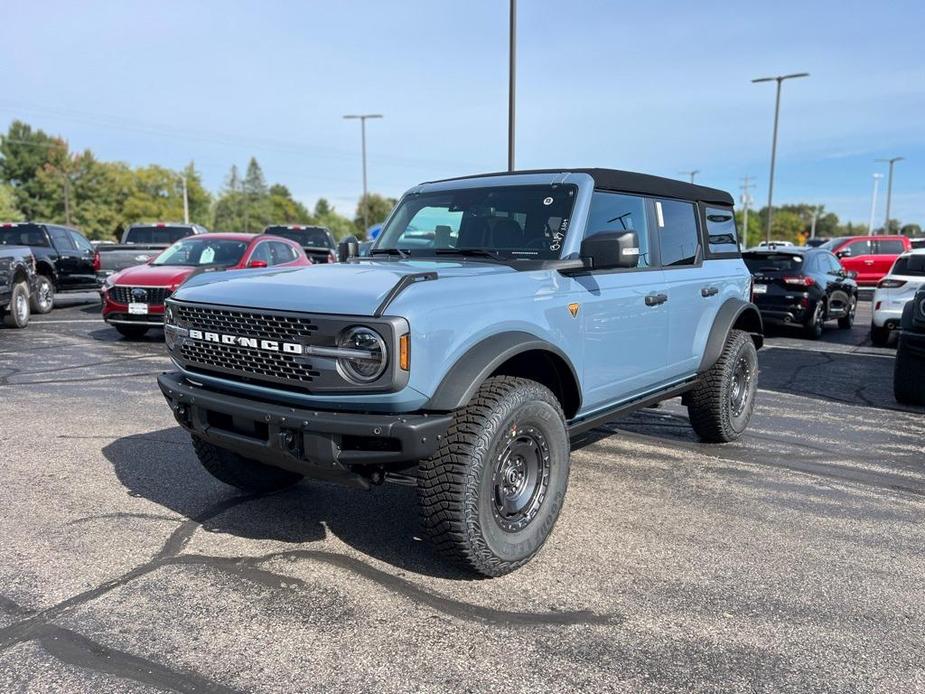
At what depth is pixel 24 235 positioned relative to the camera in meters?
15.5

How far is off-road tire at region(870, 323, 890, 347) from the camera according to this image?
11965mm

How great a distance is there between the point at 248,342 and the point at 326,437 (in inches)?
25.9

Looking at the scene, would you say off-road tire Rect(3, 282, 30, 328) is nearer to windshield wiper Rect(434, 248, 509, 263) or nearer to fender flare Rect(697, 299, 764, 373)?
windshield wiper Rect(434, 248, 509, 263)

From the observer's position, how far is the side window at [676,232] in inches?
194

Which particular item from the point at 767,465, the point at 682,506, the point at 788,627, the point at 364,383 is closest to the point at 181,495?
the point at 364,383

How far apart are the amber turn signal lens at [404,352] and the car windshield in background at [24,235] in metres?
15.4

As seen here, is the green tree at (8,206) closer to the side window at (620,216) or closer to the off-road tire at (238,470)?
the off-road tire at (238,470)

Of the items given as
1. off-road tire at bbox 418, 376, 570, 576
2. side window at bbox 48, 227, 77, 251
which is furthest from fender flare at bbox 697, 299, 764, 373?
side window at bbox 48, 227, 77, 251

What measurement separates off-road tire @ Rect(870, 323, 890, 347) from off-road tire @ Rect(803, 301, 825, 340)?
92 centimetres

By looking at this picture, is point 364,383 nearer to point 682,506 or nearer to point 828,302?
point 682,506

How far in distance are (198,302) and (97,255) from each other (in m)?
14.2

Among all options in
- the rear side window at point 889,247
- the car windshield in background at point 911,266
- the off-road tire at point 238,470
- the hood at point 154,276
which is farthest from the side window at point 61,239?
the rear side window at point 889,247

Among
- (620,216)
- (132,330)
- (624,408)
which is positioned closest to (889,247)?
(132,330)

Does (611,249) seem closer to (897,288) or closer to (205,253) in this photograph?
(205,253)
